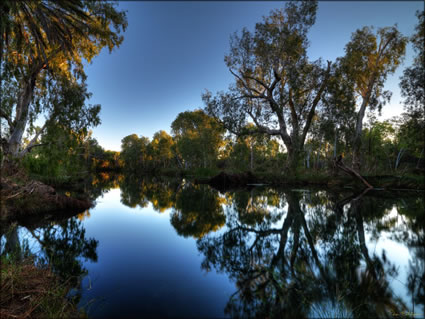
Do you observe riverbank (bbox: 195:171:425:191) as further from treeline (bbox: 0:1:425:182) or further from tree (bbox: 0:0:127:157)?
tree (bbox: 0:0:127:157)

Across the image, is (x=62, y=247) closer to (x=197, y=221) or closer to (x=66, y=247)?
(x=66, y=247)

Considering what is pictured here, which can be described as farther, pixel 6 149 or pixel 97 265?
pixel 6 149

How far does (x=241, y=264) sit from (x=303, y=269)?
915 millimetres

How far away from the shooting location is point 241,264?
10.5ft

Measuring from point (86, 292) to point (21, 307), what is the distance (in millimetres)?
658

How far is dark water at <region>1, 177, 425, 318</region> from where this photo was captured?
2.12 metres

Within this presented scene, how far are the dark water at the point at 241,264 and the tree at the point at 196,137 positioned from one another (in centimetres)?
2734

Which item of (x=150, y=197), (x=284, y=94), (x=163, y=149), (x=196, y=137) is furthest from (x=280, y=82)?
(x=163, y=149)

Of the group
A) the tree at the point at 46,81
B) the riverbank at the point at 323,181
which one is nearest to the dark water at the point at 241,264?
the tree at the point at 46,81

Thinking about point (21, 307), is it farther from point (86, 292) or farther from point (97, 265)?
point (97, 265)

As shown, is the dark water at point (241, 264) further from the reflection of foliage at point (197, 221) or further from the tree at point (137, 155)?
the tree at point (137, 155)

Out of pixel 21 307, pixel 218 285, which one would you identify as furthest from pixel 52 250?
pixel 218 285

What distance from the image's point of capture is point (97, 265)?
3252 mm

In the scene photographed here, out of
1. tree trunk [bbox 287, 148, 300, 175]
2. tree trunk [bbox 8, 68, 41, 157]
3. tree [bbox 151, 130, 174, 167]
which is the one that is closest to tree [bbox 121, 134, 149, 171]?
tree [bbox 151, 130, 174, 167]
